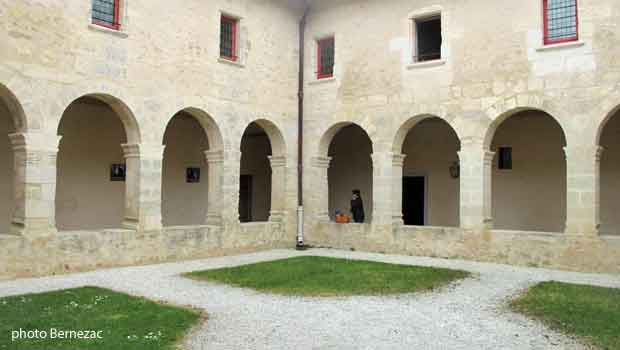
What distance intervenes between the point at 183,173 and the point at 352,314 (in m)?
8.97

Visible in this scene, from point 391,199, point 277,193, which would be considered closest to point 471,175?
point 391,199

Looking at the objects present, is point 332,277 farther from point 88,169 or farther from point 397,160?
point 88,169

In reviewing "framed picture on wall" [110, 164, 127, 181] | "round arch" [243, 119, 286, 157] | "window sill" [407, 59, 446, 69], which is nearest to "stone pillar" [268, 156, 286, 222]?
"round arch" [243, 119, 286, 157]

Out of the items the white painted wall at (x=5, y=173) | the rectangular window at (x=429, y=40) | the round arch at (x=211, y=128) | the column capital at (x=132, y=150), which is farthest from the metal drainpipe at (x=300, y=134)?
the white painted wall at (x=5, y=173)

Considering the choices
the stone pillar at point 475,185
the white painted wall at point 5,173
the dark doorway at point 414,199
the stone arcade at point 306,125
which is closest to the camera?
the stone arcade at point 306,125

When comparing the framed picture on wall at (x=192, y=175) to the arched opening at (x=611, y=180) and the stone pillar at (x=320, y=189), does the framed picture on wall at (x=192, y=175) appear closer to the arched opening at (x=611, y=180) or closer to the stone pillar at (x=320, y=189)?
the stone pillar at (x=320, y=189)

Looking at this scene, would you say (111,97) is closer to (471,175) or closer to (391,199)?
(391,199)

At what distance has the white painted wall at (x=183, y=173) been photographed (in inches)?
547

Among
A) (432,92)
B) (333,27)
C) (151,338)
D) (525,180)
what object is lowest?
(151,338)

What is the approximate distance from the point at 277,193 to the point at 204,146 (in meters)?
2.95

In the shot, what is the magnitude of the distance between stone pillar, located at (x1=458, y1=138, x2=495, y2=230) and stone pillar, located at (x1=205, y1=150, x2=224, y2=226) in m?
5.00

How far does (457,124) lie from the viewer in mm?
11273

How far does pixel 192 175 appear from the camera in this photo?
14359 mm

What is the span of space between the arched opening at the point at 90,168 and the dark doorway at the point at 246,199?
17.9ft
